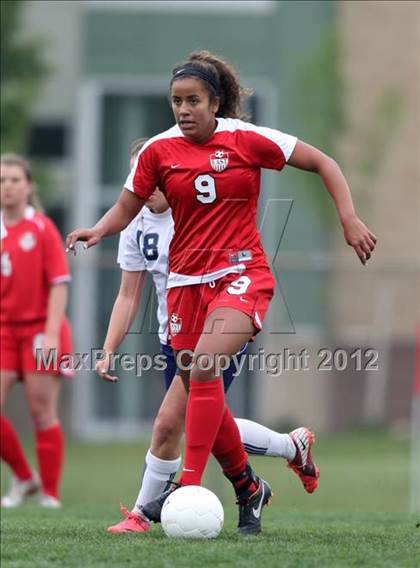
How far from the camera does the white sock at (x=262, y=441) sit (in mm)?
6309

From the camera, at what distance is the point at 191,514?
17.9 ft

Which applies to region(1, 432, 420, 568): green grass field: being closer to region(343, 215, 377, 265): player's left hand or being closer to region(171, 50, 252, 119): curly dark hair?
region(343, 215, 377, 265): player's left hand

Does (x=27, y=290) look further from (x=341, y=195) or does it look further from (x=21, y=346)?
(x=341, y=195)

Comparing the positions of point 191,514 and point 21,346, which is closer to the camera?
point 191,514

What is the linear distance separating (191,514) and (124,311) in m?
1.16

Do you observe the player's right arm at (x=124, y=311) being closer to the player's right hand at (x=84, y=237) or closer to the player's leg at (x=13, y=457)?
the player's right hand at (x=84, y=237)

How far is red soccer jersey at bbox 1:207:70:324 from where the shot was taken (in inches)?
347

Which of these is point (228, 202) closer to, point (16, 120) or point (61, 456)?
point (61, 456)

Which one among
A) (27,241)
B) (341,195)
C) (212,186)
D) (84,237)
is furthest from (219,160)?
(27,241)

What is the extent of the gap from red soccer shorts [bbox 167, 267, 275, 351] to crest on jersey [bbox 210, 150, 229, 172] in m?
0.45

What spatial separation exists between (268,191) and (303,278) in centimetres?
139

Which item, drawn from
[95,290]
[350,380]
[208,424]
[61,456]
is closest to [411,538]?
[208,424]

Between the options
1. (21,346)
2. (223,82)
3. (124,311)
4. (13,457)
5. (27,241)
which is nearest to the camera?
(223,82)

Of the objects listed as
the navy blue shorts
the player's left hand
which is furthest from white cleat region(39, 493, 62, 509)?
the player's left hand
